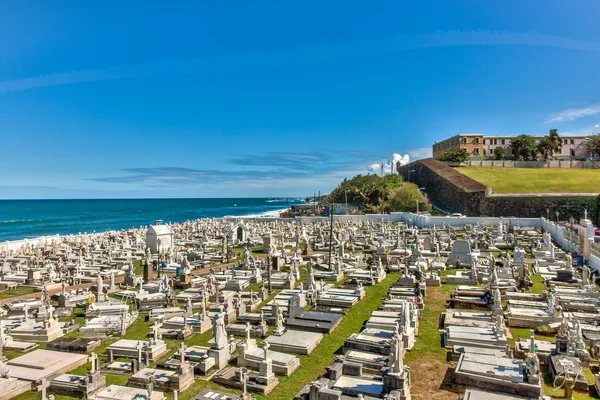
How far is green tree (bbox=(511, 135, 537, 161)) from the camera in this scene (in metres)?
70.1

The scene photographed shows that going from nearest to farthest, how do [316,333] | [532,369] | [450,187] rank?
[532,369] < [316,333] < [450,187]

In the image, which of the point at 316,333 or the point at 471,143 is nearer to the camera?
the point at 316,333

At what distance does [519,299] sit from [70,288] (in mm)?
18414

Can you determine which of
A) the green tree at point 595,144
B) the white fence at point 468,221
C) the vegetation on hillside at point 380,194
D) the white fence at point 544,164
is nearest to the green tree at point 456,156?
the white fence at point 544,164

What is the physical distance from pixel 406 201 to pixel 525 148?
1356 inches

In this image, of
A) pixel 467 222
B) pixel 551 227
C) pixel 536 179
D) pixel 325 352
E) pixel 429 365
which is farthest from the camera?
pixel 536 179

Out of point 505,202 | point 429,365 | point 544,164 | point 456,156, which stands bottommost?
point 429,365

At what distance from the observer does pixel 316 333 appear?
1130cm

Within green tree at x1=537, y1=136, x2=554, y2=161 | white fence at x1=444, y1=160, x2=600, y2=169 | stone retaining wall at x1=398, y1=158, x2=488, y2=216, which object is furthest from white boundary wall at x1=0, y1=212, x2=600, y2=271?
green tree at x1=537, y1=136, x2=554, y2=161

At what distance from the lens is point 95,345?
10.7m

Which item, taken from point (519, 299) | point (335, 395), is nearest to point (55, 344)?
point (335, 395)

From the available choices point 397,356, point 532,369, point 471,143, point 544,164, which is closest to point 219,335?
point 397,356

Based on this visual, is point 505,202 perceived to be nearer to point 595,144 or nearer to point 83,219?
point 595,144

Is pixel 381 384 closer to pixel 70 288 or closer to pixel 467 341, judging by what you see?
pixel 467 341
